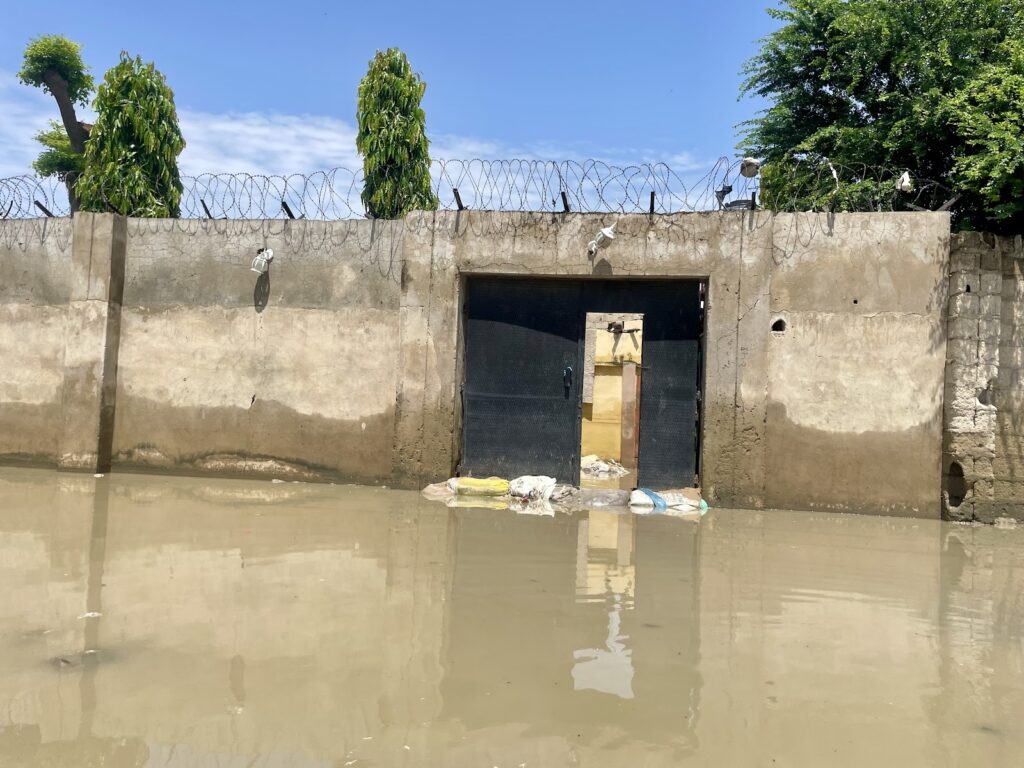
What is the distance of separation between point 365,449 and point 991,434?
6511 millimetres

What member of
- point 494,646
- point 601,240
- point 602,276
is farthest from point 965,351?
point 494,646

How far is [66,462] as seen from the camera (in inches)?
357

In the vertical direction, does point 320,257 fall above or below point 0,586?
above

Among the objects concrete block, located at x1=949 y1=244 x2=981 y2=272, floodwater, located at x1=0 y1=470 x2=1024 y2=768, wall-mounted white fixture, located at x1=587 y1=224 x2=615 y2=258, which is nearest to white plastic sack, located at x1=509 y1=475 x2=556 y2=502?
floodwater, located at x1=0 y1=470 x2=1024 y2=768

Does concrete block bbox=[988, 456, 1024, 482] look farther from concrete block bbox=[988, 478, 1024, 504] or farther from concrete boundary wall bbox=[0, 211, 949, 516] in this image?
concrete boundary wall bbox=[0, 211, 949, 516]

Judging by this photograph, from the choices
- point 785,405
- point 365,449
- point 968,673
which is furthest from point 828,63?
point 968,673

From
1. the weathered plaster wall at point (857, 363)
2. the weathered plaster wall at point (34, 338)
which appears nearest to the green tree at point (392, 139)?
the weathered plaster wall at point (34, 338)

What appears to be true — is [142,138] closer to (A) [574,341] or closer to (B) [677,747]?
(A) [574,341]

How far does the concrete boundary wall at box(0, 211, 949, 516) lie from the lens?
7.80 metres

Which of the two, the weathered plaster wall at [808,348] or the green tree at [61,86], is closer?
the weathered plaster wall at [808,348]

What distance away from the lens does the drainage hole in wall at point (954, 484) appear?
7.60m

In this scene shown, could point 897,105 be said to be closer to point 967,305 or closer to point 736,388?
point 967,305

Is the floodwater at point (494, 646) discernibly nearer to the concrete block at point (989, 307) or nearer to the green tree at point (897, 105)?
the concrete block at point (989, 307)

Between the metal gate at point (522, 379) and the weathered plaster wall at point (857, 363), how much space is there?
2.17 metres
